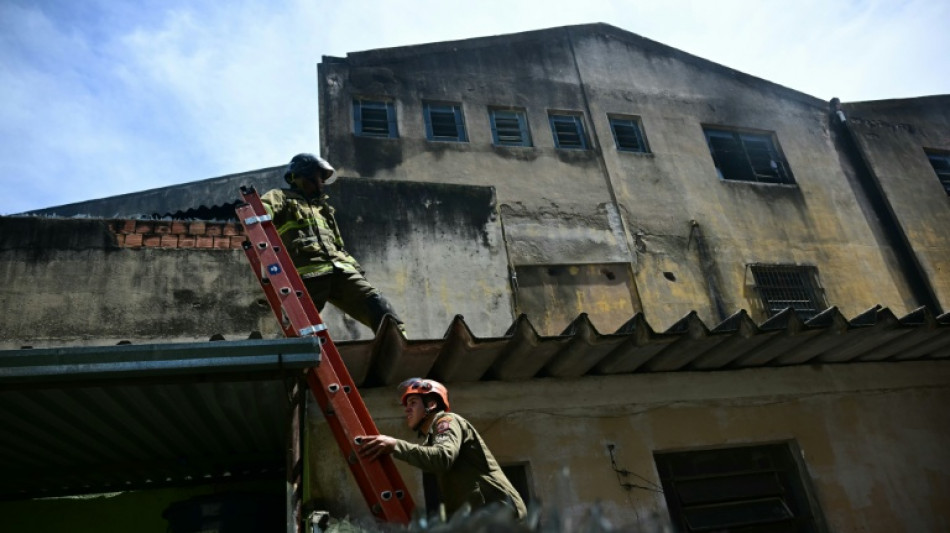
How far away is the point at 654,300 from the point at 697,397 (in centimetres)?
439

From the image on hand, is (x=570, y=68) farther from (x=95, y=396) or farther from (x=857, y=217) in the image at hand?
(x=95, y=396)

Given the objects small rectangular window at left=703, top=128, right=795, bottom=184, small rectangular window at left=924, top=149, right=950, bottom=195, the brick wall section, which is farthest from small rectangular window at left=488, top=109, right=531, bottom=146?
small rectangular window at left=924, top=149, right=950, bottom=195

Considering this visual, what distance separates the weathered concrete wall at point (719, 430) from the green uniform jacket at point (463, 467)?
172 centimetres

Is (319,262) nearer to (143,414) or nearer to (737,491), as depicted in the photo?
(143,414)

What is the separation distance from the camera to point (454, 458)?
319cm

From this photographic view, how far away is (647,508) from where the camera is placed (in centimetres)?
535

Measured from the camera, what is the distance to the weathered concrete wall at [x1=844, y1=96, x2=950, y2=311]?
1215cm

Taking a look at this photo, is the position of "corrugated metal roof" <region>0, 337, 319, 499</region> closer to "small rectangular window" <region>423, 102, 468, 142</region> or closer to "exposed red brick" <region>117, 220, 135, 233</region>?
"exposed red brick" <region>117, 220, 135, 233</region>

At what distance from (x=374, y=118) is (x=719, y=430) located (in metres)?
7.33

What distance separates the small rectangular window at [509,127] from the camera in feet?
36.7

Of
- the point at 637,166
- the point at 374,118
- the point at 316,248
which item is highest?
the point at 374,118

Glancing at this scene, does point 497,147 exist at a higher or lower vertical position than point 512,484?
higher

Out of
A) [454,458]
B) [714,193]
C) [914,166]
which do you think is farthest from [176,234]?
[914,166]

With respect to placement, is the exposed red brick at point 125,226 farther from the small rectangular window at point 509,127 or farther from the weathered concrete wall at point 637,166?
the small rectangular window at point 509,127
